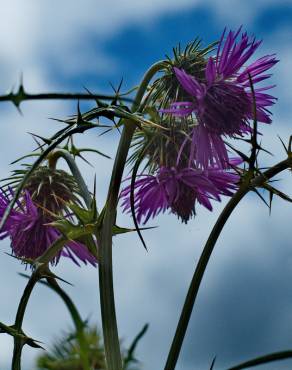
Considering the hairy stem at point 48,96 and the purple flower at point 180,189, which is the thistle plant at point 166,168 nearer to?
the purple flower at point 180,189

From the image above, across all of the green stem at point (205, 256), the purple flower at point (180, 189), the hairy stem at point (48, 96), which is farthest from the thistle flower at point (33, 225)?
the hairy stem at point (48, 96)

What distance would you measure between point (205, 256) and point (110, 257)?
0.35 metres

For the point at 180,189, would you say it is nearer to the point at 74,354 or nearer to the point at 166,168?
the point at 166,168

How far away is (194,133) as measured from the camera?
284 centimetres

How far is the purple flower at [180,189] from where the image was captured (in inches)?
114

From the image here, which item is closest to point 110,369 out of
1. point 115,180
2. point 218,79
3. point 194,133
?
point 115,180

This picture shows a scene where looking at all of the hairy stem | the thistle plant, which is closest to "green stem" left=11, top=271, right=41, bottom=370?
the thistle plant

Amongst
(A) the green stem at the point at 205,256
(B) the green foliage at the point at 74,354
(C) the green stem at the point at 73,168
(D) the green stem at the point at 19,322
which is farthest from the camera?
(C) the green stem at the point at 73,168

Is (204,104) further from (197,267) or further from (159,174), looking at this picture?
(197,267)

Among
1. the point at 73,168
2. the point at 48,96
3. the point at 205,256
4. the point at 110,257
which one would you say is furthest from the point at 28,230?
the point at 48,96

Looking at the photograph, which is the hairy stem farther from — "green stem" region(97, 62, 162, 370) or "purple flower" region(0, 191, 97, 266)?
"purple flower" region(0, 191, 97, 266)

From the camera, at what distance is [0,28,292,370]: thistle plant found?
2.55 m

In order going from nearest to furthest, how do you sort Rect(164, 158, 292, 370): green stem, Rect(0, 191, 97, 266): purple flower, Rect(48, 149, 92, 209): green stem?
1. Rect(164, 158, 292, 370): green stem
2. Rect(48, 149, 92, 209): green stem
3. Rect(0, 191, 97, 266): purple flower

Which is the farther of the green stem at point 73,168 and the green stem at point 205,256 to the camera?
the green stem at point 73,168
